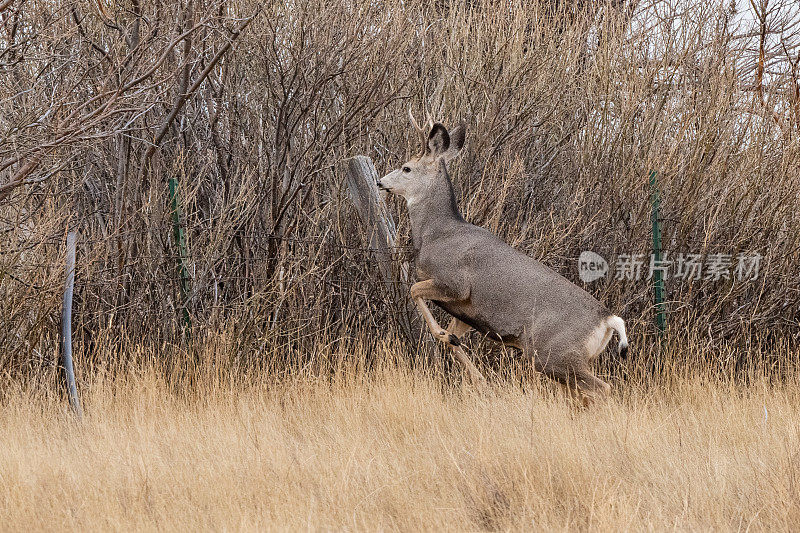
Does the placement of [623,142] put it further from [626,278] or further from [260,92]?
[260,92]

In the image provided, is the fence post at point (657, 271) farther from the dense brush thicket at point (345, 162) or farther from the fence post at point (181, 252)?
the fence post at point (181, 252)

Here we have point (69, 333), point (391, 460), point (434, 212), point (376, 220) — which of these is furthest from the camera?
point (376, 220)

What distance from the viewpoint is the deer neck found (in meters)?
6.36

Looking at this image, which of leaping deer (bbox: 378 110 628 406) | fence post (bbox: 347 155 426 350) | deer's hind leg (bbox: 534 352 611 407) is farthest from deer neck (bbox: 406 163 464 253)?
deer's hind leg (bbox: 534 352 611 407)

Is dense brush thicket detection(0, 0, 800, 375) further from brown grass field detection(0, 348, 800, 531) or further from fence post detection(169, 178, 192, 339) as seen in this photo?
brown grass field detection(0, 348, 800, 531)

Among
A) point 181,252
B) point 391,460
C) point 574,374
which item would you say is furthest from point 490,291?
point 181,252

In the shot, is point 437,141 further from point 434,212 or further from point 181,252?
point 181,252

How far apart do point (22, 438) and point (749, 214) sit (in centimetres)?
630

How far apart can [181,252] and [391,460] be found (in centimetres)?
320

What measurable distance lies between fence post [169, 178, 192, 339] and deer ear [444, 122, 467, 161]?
2.05 meters

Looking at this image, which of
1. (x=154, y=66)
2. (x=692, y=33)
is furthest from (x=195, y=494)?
(x=692, y=33)

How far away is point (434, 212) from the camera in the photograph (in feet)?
21.0

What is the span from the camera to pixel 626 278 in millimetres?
8117

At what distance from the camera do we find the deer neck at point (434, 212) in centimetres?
636
